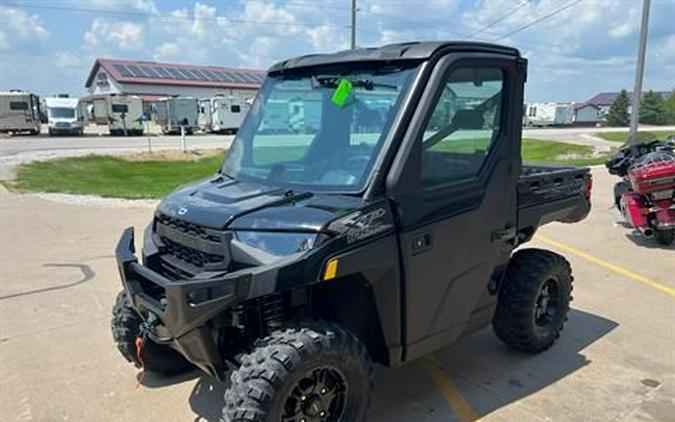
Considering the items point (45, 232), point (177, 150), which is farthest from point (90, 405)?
point (177, 150)

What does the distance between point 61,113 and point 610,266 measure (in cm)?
4009

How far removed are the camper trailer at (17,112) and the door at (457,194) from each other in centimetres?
4112

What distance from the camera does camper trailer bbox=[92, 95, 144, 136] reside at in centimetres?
4203

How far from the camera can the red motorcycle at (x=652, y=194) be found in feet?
25.0

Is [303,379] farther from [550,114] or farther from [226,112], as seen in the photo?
[550,114]

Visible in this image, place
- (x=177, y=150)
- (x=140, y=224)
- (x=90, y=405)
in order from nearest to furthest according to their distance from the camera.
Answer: (x=90, y=405) → (x=140, y=224) → (x=177, y=150)

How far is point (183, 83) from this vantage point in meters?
67.0

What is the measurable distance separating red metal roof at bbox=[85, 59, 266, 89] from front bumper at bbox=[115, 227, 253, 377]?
207ft

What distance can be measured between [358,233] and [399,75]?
3.32 feet

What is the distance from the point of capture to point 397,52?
11.1 ft

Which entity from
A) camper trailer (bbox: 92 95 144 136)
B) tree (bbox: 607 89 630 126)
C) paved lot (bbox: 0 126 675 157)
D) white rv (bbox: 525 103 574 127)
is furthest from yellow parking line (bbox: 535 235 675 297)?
tree (bbox: 607 89 630 126)

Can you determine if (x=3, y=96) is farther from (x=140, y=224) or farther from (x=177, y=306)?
(x=177, y=306)

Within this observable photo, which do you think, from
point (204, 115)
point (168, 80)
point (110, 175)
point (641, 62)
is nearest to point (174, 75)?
point (168, 80)

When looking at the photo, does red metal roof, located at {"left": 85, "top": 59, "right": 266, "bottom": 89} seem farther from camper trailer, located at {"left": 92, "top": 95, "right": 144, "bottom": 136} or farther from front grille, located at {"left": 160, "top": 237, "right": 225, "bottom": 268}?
front grille, located at {"left": 160, "top": 237, "right": 225, "bottom": 268}
